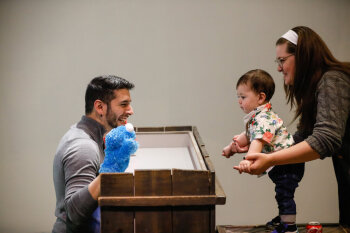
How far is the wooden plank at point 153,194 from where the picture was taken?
1.55 metres

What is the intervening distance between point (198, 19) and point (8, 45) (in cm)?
198

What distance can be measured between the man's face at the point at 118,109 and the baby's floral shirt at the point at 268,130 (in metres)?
0.76

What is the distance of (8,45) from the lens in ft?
14.0

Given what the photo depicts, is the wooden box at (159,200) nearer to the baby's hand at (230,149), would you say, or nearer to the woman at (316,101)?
the woman at (316,101)

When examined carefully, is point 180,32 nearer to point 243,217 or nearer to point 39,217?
point 243,217

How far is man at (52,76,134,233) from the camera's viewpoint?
1.72m

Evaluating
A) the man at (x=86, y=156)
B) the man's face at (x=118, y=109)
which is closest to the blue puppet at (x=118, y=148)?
the man at (x=86, y=156)

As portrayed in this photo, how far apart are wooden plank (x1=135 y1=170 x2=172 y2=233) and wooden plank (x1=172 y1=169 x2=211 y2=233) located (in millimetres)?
30

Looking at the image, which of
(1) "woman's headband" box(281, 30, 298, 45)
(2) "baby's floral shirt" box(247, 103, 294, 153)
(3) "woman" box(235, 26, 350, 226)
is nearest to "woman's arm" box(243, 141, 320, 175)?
(3) "woman" box(235, 26, 350, 226)

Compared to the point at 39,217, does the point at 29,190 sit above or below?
above

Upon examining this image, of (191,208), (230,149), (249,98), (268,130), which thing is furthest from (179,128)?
(191,208)

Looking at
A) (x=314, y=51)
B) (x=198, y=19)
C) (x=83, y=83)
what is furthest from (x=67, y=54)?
(x=314, y=51)

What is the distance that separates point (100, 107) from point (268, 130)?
38.5 inches

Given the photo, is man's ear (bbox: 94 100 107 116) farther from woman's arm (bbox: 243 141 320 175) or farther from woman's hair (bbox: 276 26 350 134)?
woman's hair (bbox: 276 26 350 134)
